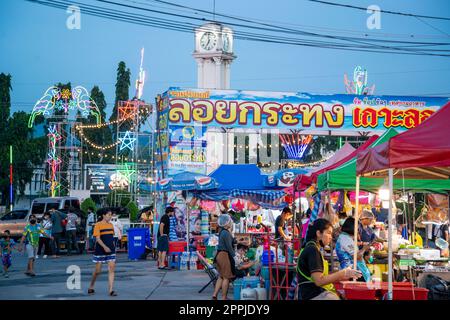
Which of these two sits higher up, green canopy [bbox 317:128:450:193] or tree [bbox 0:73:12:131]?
tree [bbox 0:73:12:131]

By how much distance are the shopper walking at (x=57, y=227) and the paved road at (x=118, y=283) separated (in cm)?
308

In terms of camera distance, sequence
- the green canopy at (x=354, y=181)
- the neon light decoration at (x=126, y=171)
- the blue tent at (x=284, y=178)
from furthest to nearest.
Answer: the neon light decoration at (x=126, y=171) < the blue tent at (x=284, y=178) < the green canopy at (x=354, y=181)

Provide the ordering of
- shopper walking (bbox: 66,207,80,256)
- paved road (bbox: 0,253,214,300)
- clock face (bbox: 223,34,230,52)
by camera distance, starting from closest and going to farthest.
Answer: paved road (bbox: 0,253,214,300)
shopper walking (bbox: 66,207,80,256)
clock face (bbox: 223,34,230,52)

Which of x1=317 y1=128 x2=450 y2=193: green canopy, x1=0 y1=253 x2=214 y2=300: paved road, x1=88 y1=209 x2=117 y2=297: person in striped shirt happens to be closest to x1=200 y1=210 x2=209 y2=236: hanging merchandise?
x1=0 y1=253 x2=214 y2=300: paved road

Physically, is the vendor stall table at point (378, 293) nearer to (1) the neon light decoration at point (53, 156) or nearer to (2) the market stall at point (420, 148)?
(2) the market stall at point (420, 148)

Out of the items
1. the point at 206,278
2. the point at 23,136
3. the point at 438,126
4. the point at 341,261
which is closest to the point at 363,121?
the point at 206,278

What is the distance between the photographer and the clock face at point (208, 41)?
2522 inches

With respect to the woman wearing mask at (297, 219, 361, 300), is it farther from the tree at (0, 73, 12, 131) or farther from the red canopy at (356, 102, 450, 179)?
the tree at (0, 73, 12, 131)

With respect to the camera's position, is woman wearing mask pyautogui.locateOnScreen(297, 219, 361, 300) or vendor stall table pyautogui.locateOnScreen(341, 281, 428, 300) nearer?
woman wearing mask pyautogui.locateOnScreen(297, 219, 361, 300)

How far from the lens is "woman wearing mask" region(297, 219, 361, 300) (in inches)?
349

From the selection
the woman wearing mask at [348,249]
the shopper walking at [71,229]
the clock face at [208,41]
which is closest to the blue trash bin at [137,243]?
the shopper walking at [71,229]

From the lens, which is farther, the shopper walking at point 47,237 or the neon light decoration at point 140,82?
the neon light decoration at point 140,82

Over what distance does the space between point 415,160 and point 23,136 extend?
211 ft

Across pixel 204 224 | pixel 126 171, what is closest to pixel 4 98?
pixel 126 171
